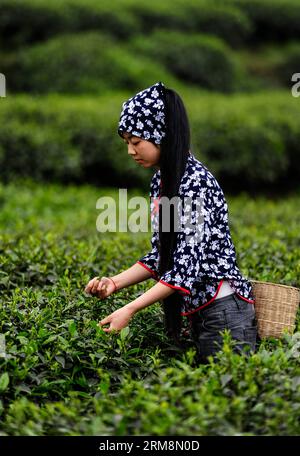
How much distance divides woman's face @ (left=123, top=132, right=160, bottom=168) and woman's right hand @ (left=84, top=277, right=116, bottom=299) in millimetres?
538

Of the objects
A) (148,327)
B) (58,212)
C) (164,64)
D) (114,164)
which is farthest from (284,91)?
(148,327)

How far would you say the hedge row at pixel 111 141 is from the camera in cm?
935

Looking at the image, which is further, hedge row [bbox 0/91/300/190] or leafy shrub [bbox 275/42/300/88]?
leafy shrub [bbox 275/42/300/88]

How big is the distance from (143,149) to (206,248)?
1.61ft

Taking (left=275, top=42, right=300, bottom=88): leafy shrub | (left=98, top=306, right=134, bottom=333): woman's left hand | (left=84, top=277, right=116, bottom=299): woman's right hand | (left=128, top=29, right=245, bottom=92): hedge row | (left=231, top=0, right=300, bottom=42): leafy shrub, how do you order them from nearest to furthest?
1. (left=98, top=306, right=134, bottom=333): woman's left hand
2. (left=84, top=277, right=116, bottom=299): woman's right hand
3. (left=128, top=29, right=245, bottom=92): hedge row
4. (left=275, top=42, right=300, bottom=88): leafy shrub
5. (left=231, top=0, right=300, bottom=42): leafy shrub

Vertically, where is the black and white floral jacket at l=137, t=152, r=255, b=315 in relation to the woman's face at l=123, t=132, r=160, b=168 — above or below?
below

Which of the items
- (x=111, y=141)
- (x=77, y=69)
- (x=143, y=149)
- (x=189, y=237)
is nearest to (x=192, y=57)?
(x=77, y=69)

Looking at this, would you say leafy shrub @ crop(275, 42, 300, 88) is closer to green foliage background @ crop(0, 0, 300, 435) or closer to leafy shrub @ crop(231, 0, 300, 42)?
green foliage background @ crop(0, 0, 300, 435)

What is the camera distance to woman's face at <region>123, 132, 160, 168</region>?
2.94 metres

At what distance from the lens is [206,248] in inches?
117

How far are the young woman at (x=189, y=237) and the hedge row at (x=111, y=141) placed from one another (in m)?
6.44

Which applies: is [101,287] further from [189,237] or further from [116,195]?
[116,195]

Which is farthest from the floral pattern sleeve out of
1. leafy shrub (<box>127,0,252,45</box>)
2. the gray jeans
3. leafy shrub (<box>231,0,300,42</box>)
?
leafy shrub (<box>231,0,300,42</box>)
